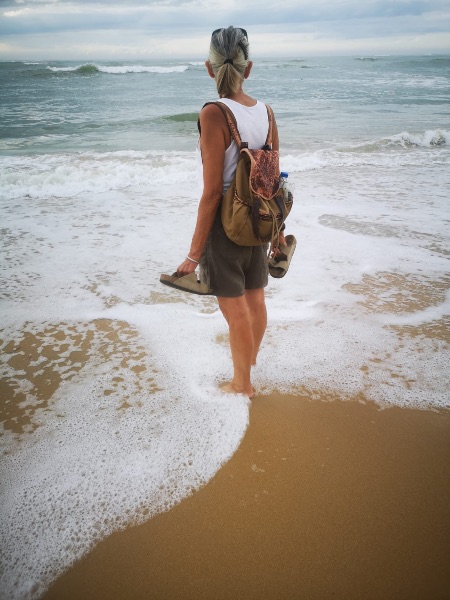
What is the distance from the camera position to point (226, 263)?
1.87 metres

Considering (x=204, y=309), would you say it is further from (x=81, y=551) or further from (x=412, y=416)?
(x=81, y=551)

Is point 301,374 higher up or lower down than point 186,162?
lower down

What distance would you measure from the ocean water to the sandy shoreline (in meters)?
0.15

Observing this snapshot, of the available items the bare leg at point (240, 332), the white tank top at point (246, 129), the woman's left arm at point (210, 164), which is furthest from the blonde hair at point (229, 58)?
the bare leg at point (240, 332)

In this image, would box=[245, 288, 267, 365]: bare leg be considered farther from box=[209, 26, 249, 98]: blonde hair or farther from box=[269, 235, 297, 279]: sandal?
box=[209, 26, 249, 98]: blonde hair

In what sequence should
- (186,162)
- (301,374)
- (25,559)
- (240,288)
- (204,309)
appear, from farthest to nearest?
(186,162) < (204,309) < (301,374) < (240,288) < (25,559)

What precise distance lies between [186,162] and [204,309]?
21.3 feet

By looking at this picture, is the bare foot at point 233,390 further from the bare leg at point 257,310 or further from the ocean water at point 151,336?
the bare leg at point 257,310

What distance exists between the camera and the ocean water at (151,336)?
1.89m

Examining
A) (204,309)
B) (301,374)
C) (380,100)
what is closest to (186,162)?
(204,309)

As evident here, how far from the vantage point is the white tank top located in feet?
5.32

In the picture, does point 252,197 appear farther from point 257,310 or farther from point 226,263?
point 257,310

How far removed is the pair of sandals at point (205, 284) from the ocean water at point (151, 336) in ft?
2.73

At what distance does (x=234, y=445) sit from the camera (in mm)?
2109
